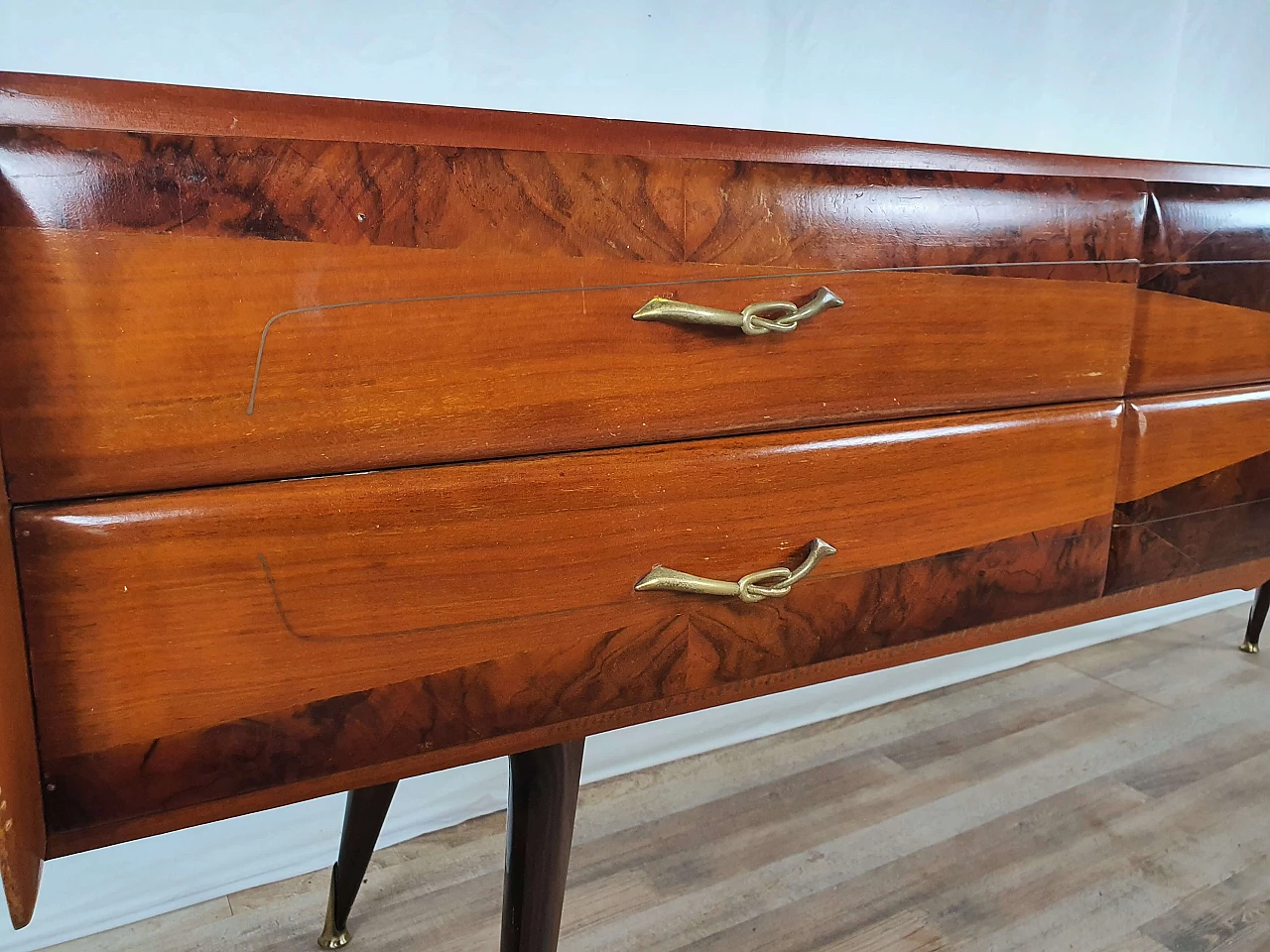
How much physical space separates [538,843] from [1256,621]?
4.58 feet

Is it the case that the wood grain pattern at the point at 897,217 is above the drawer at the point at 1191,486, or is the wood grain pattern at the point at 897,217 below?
above

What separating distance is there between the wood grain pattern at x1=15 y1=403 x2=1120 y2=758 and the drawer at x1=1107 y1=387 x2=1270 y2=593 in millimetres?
145

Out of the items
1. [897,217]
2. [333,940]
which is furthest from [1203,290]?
[333,940]

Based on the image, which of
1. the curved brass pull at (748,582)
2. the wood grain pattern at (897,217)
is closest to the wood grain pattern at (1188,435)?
the wood grain pattern at (897,217)

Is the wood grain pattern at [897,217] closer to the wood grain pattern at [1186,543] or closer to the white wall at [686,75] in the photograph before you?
the wood grain pattern at [1186,543]

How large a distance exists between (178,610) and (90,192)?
17 cm

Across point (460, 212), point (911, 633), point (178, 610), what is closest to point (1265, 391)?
point (911, 633)

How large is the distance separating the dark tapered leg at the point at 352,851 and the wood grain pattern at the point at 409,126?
0.54 meters

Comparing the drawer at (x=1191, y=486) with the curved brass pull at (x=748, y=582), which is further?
the drawer at (x=1191, y=486)

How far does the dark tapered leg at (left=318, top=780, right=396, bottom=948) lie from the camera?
0.77 metres

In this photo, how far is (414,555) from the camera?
435 mm

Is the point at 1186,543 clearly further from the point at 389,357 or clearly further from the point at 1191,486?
the point at 389,357

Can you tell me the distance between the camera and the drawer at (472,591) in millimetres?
390

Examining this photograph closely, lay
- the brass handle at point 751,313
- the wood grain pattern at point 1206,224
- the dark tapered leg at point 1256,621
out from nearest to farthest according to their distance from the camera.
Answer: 1. the brass handle at point 751,313
2. the wood grain pattern at point 1206,224
3. the dark tapered leg at point 1256,621
